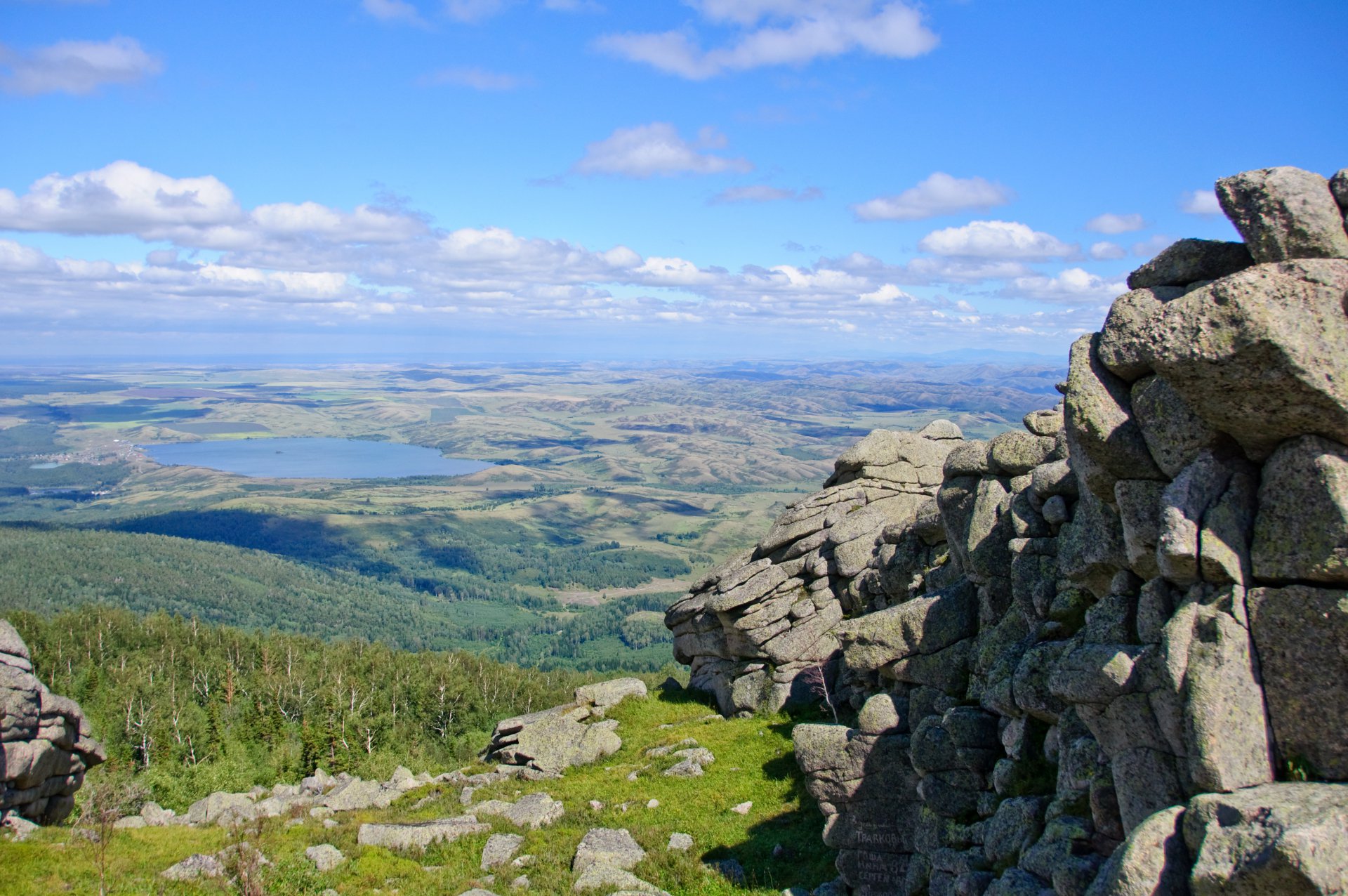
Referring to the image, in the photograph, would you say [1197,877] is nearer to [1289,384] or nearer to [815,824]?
[1289,384]

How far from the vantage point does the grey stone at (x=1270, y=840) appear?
10203 millimetres

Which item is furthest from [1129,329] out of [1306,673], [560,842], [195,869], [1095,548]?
[195,869]

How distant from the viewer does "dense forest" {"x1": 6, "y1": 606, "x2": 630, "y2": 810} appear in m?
58.6

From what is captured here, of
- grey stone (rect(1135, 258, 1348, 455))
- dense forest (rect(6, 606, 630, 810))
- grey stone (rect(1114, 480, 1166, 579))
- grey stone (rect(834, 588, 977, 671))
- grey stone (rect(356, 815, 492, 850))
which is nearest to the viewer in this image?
grey stone (rect(1135, 258, 1348, 455))

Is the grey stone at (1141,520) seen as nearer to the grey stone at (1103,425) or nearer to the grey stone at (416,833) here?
the grey stone at (1103,425)

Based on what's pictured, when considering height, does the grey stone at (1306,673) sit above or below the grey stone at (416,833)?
above

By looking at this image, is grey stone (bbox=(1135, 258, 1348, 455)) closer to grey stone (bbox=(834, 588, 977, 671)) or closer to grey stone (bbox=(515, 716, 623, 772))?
grey stone (bbox=(834, 588, 977, 671))

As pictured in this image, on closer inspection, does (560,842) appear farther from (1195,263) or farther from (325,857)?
(1195,263)

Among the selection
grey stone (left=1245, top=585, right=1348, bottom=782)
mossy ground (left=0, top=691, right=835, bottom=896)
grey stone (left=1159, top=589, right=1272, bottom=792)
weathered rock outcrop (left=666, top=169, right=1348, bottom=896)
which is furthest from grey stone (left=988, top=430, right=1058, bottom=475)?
mossy ground (left=0, top=691, right=835, bottom=896)

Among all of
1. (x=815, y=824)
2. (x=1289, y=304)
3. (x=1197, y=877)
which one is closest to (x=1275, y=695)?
(x=1197, y=877)

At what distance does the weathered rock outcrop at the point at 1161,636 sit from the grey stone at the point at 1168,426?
0.04 m

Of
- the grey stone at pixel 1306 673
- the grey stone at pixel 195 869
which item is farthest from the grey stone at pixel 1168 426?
the grey stone at pixel 195 869

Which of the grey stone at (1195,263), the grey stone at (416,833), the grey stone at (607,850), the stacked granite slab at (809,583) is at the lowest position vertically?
the grey stone at (416,833)

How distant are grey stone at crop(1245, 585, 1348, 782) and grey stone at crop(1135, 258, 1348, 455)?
2.79 meters
